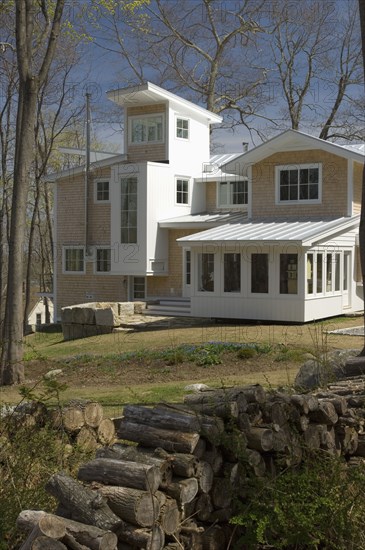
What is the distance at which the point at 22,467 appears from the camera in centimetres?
587

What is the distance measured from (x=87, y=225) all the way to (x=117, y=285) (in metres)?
2.86

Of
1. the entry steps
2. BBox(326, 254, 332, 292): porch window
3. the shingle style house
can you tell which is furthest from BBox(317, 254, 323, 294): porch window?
the entry steps

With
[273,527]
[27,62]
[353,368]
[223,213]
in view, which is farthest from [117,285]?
[273,527]

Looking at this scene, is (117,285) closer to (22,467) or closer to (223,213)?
(223,213)

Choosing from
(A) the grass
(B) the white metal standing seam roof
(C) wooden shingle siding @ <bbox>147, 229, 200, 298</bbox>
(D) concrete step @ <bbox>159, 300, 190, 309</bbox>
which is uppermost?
(B) the white metal standing seam roof

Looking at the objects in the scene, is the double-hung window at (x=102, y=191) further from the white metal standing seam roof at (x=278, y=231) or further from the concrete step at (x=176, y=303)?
the white metal standing seam roof at (x=278, y=231)

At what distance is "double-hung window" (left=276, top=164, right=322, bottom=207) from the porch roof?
6.27ft

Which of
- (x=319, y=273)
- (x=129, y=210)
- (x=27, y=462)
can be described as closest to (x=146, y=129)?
(x=129, y=210)

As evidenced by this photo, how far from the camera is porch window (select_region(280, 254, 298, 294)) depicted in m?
22.5

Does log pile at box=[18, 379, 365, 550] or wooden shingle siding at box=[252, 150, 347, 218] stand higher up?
wooden shingle siding at box=[252, 150, 347, 218]

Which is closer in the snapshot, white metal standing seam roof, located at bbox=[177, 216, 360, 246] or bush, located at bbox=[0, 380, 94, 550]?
bush, located at bbox=[0, 380, 94, 550]

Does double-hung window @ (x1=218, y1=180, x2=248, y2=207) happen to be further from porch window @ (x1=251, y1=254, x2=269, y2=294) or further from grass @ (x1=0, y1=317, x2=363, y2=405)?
grass @ (x1=0, y1=317, x2=363, y2=405)

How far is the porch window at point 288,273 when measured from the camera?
22531 mm

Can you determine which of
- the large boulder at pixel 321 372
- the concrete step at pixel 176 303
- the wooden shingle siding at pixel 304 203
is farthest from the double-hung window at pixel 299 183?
Result: the large boulder at pixel 321 372
